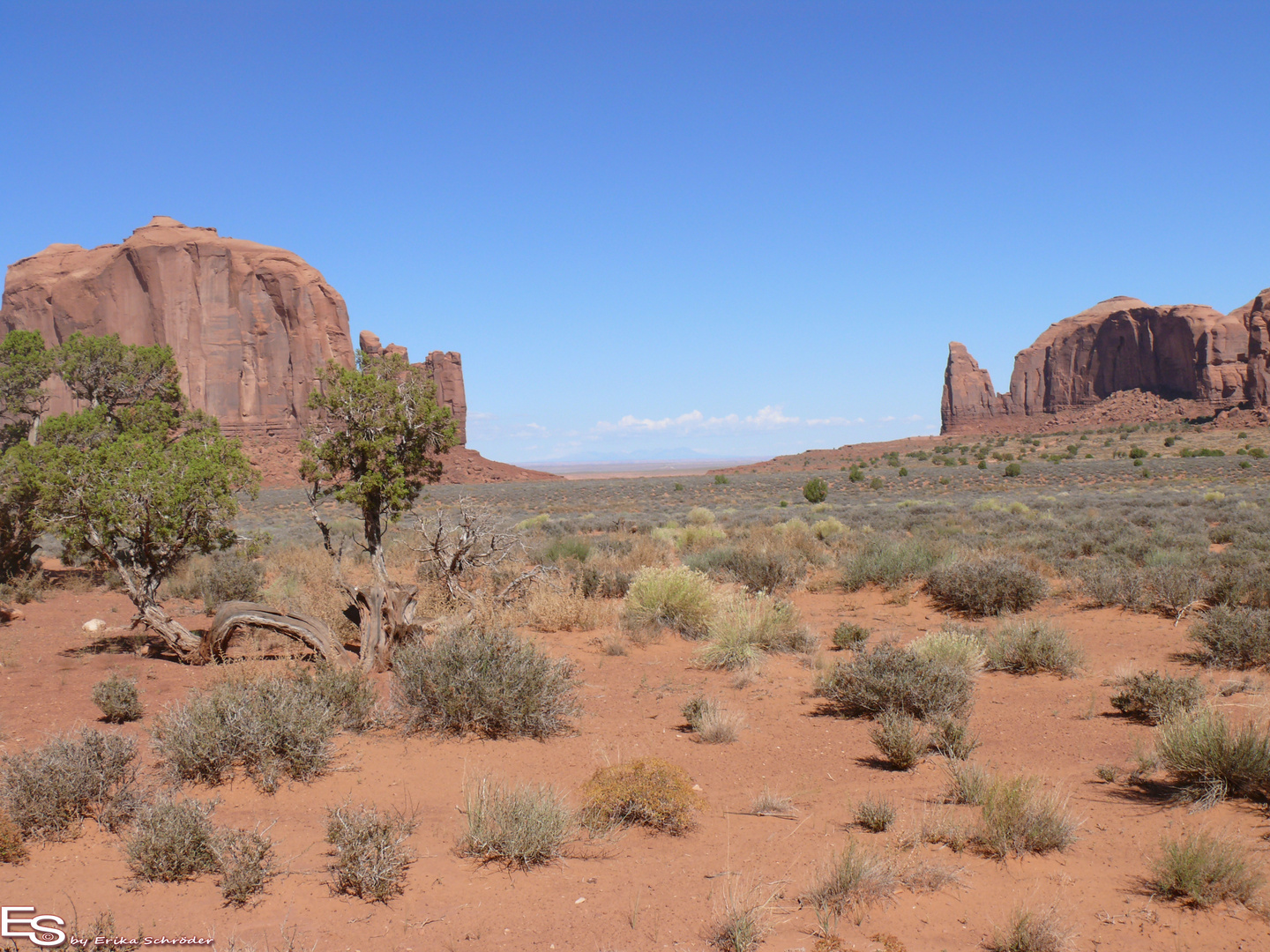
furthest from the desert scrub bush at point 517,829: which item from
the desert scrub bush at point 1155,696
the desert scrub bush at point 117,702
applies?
the desert scrub bush at point 1155,696

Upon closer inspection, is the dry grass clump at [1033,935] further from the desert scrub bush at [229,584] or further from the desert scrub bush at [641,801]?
the desert scrub bush at [229,584]

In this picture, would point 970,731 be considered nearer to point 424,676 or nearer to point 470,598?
point 424,676

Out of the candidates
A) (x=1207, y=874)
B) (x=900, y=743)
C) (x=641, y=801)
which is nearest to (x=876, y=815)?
(x=900, y=743)

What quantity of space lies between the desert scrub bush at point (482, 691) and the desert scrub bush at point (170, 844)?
2.24 metres

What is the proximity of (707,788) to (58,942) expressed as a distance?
3.61m

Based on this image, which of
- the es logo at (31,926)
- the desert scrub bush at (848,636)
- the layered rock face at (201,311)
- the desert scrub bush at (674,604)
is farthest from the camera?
the layered rock face at (201,311)

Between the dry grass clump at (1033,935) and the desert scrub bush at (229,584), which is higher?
the desert scrub bush at (229,584)

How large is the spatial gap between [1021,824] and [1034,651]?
3.95m

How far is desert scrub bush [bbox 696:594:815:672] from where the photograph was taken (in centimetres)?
823

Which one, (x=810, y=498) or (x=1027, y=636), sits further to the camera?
(x=810, y=498)

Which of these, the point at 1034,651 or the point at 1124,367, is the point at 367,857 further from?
the point at 1124,367

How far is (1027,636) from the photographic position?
7.75 meters

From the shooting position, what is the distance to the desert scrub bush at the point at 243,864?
11.3ft

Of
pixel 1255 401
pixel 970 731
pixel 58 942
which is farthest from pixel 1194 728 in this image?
pixel 1255 401
